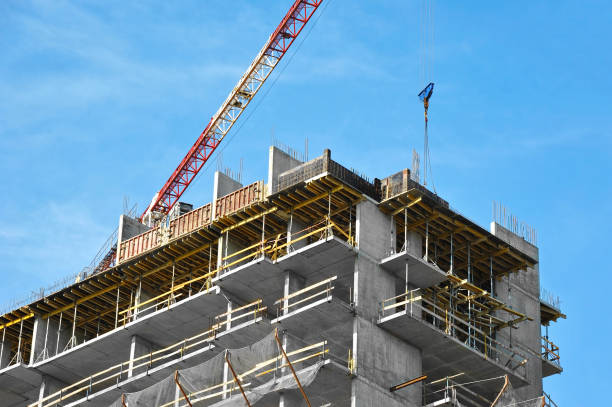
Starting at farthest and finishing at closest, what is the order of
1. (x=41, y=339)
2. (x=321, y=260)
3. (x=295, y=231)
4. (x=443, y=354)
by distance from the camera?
(x=41, y=339) → (x=295, y=231) → (x=443, y=354) → (x=321, y=260)

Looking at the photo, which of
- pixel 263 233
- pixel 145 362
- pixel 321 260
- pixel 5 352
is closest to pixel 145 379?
pixel 145 362

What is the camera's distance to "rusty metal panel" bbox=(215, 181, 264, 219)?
81875 mm

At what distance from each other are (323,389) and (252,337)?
603 centimetres

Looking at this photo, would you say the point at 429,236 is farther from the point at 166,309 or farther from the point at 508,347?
the point at 166,309

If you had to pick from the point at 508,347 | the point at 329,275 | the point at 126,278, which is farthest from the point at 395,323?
the point at 126,278

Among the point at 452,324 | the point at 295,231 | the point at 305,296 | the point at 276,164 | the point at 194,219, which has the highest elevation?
the point at 276,164

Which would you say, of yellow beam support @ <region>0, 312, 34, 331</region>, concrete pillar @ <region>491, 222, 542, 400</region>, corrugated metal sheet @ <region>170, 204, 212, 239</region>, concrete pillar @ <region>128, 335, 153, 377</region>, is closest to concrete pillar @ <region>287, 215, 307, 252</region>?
corrugated metal sheet @ <region>170, 204, 212, 239</region>

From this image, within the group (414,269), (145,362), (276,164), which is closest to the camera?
(414,269)

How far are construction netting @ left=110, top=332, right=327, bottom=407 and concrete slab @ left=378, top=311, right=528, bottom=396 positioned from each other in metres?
4.31

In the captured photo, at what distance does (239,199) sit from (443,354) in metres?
14.2

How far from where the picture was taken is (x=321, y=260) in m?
78.4

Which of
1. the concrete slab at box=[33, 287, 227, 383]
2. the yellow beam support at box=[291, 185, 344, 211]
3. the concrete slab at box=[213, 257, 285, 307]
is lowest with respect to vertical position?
the concrete slab at box=[33, 287, 227, 383]

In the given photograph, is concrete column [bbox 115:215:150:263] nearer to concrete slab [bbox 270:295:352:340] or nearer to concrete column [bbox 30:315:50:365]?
concrete column [bbox 30:315:50:365]

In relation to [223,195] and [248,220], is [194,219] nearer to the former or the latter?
[223,195]
